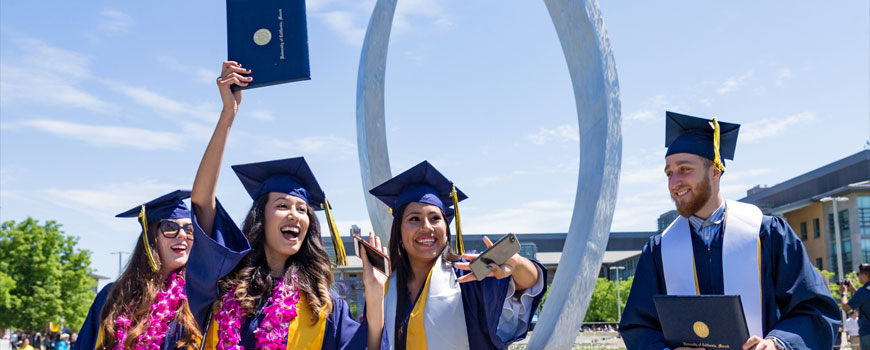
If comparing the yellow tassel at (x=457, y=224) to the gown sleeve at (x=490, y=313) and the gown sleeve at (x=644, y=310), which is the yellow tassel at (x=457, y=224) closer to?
the gown sleeve at (x=490, y=313)

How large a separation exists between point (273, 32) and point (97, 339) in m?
1.90

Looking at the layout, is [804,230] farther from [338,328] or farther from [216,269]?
[216,269]

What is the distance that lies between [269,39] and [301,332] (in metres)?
1.26

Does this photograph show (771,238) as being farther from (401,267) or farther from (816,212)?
(816,212)

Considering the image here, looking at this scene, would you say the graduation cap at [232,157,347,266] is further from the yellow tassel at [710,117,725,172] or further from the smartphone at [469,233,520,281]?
the yellow tassel at [710,117,725,172]

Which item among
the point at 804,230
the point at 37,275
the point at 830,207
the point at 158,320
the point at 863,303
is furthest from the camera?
the point at 804,230

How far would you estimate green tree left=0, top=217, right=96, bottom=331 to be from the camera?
29.7 meters

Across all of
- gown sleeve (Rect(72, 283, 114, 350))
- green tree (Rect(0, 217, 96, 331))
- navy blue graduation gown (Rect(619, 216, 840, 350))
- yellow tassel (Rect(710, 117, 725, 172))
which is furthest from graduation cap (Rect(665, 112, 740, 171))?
green tree (Rect(0, 217, 96, 331))

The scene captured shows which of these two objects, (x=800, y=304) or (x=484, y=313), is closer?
(x=484, y=313)

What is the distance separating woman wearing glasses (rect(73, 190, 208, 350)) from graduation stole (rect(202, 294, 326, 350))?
586mm

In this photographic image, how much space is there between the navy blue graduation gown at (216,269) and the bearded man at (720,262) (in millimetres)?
1552

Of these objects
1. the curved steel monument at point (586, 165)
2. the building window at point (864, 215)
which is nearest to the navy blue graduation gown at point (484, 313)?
the curved steel monument at point (586, 165)

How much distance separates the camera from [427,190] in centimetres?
364

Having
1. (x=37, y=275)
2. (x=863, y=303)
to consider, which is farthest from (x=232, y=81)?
(x=37, y=275)
